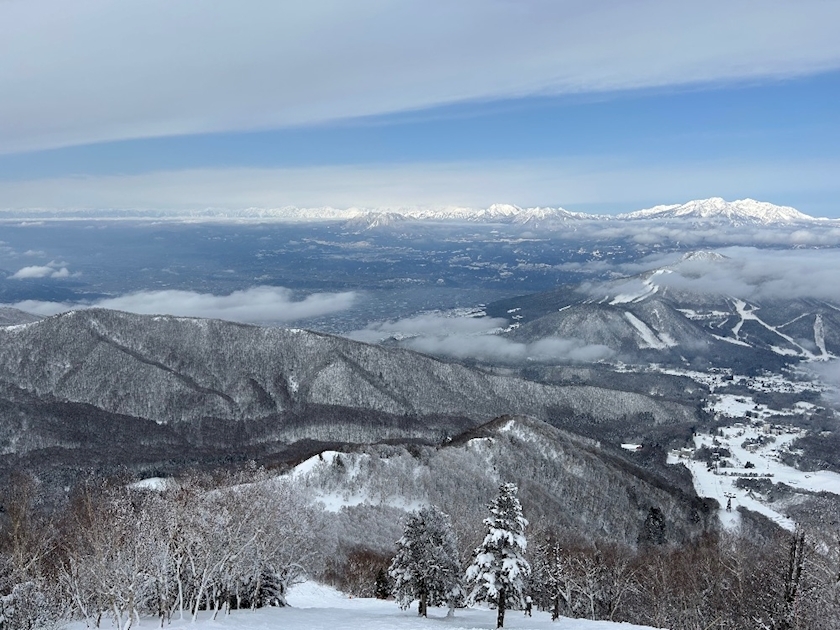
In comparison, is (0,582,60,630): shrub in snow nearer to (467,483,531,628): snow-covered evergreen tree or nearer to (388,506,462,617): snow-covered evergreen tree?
(467,483,531,628): snow-covered evergreen tree

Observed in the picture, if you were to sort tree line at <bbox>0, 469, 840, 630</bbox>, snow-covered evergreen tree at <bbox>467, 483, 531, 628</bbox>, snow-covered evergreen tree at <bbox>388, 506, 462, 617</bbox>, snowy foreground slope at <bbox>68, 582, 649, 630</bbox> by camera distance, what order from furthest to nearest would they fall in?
snow-covered evergreen tree at <bbox>388, 506, 462, 617</bbox> < snow-covered evergreen tree at <bbox>467, 483, 531, 628</bbox> < snowy foreground slope at <bbox>68, 582, 649, 630</bbox> < tree line at <bbox>0, 469, 840, 630</bbox>

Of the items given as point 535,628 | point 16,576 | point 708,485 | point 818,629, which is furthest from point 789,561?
point 708,485

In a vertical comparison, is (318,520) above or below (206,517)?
below

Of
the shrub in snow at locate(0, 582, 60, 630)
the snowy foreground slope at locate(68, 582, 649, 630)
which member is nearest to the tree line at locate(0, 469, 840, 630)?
the shrub in snow at locate(0, 582, 60, 630)

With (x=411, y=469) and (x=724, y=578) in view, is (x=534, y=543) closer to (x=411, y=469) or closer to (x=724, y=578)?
(x=724, y=578)

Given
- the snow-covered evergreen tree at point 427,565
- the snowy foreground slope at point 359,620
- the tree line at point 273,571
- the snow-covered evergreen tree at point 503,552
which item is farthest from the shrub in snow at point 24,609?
the snow-covered evergreen tree at point 427,565

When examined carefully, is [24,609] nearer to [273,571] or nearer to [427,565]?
[273,571]

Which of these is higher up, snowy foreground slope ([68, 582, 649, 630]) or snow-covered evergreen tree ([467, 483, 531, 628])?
snow-covered evergreen tree ([467, 483, 531, 628])
